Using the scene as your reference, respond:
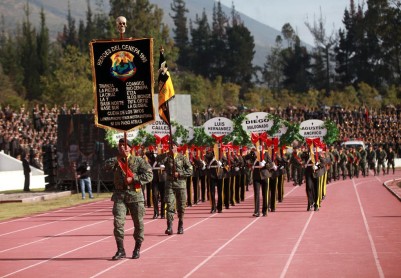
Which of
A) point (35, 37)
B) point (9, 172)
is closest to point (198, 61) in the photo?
point (35, 37)

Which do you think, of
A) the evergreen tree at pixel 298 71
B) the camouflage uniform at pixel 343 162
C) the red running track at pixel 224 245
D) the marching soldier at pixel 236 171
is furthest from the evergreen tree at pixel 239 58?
the red running track at pixel 224 245

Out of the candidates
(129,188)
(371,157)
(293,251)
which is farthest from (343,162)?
(129,188)

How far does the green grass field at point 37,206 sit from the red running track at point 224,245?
1568 mm

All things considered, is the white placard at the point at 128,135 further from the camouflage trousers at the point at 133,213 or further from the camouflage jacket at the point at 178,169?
the camouflage trousers at the point at 133,213

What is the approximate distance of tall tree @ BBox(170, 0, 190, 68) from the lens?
159 m

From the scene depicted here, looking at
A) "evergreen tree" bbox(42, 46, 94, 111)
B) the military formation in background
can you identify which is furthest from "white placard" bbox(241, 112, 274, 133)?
"evergreen tree" bbox(42, 46, 94, 111)

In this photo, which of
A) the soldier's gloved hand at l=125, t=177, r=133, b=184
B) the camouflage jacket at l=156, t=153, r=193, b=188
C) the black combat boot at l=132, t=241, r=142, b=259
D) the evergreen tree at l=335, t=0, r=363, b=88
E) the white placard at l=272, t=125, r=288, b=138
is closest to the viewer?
the soldier's gloved hand at l=125, t=177, r=133, b=184

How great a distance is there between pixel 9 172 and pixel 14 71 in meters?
63.1

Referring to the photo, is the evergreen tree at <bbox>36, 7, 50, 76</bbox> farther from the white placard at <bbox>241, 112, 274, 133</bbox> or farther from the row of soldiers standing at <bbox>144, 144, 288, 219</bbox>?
the white placard at <bbox>241, 112, 274, 133</bbox>

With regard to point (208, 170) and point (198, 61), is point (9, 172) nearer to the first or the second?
point (208, 170)

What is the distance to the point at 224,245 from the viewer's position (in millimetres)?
18547

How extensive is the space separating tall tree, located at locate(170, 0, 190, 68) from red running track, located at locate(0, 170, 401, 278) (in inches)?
5137

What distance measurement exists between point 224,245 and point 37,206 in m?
16.5

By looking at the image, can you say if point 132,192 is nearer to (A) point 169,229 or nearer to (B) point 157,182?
(A) point 169,229
